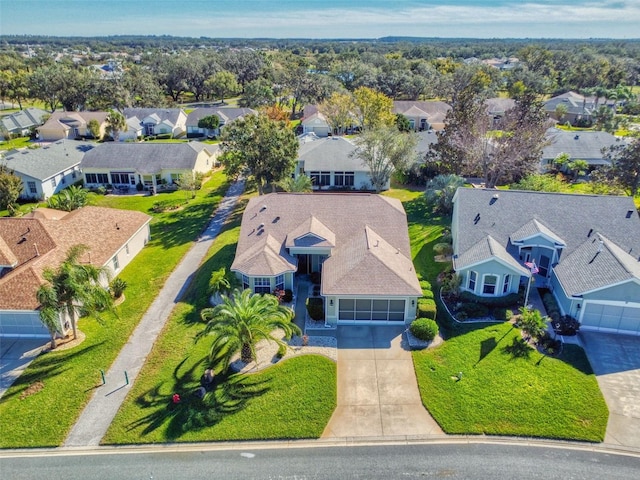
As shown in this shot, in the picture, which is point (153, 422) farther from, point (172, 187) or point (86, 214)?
point (172, 187)

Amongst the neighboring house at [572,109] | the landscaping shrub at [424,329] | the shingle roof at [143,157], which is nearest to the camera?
the landscaping shrub at [424,329]

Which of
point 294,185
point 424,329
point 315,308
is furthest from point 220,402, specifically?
point 294,185

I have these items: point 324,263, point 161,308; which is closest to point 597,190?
point 324,263

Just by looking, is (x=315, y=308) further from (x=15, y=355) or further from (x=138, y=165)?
(x=138, y=165)

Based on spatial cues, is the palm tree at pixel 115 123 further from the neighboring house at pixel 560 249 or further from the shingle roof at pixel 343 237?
the neighboring house at pixel 560 249

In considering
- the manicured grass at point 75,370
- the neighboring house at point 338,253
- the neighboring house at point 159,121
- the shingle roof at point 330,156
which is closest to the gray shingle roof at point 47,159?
the manicured grass at point 75,370

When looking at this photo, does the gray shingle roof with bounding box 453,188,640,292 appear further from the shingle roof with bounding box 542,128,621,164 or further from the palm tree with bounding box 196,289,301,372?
the shingle roof with bounding box 542,128,621,164

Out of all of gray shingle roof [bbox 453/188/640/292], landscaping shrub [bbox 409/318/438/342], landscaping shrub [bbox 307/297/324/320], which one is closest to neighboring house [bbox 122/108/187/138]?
gray shingle roof [bbox 453/188/640/292]
